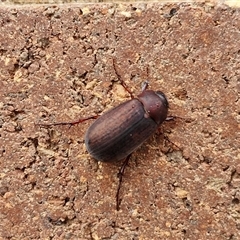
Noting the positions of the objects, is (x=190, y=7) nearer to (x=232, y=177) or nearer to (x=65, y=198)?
(x=232, y=177)

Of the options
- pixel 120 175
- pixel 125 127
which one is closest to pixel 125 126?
pixel 125 127

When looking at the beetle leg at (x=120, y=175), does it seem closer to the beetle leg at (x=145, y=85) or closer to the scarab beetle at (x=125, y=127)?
the scarab beetle at (x=125, y=127)

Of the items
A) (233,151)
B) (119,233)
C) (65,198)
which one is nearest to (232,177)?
(233,151)

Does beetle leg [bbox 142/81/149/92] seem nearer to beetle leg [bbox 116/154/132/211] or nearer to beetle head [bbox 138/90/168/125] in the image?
beetle head [bbox 138/90/168/125]

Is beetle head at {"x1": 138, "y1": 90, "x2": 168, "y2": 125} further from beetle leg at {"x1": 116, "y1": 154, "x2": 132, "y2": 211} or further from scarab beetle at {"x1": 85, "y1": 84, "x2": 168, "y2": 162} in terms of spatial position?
beetle leg at {"x1": 116, "y1": 154, "x2": 132, "y2": 211}

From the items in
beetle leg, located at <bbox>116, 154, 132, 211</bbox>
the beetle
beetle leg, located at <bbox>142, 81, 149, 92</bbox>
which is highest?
beetle leg, located at <bbox>142, 81, 149, 92</bbox>

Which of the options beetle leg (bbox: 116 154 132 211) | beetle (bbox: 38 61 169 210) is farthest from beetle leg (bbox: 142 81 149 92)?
beetle leg (bbox: 116 154 132 211)

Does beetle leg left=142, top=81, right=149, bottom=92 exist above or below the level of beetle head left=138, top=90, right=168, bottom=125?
above
